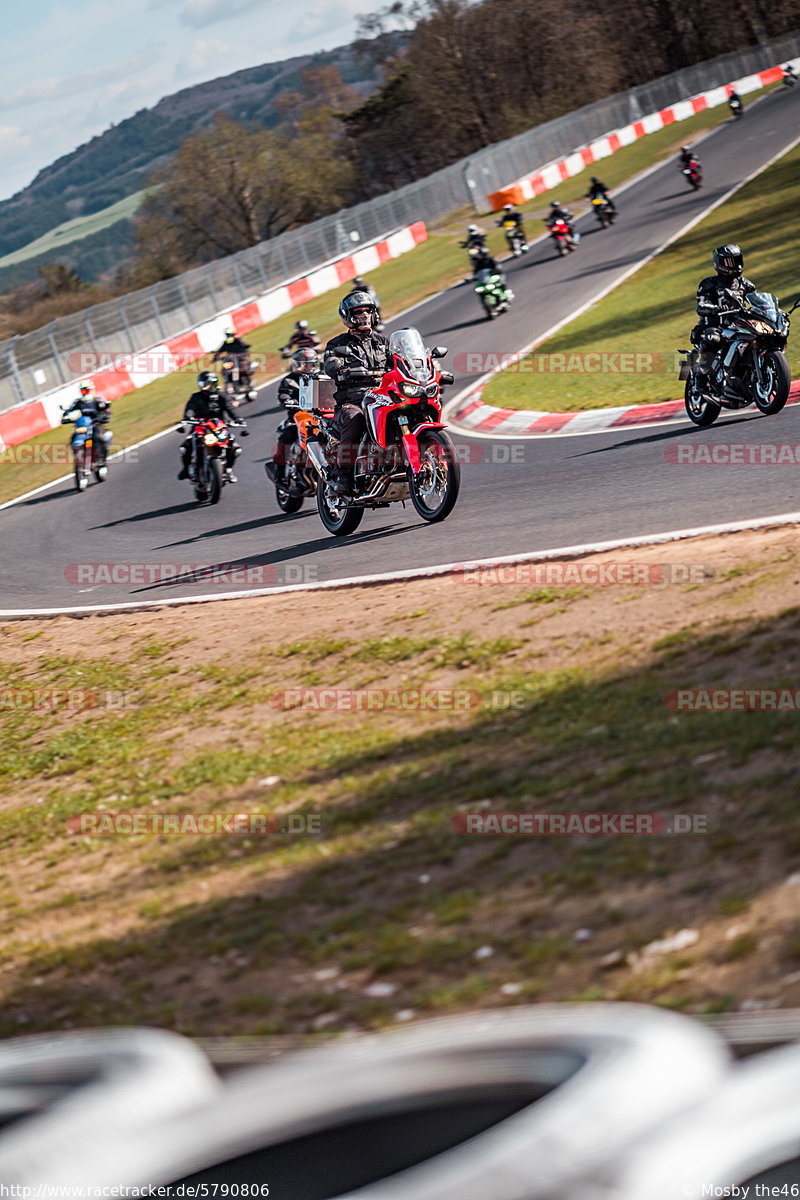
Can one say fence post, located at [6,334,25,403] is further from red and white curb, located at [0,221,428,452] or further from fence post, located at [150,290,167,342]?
fence post, located at [150,290,167,342]

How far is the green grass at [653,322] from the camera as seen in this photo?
17.0 metres

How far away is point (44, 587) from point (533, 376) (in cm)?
891

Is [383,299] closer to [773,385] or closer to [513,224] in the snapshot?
[513,224]

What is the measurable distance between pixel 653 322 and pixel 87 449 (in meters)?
9.75

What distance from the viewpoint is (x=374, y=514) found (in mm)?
13727

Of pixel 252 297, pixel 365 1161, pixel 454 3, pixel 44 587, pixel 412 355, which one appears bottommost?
pixel 365 1161

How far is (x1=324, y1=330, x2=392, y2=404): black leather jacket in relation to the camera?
464 inches

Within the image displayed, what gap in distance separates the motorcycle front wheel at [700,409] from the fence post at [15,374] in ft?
68.7

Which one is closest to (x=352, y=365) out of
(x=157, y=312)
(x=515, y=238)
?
(x=157, y=312)

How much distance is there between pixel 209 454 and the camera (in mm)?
16969

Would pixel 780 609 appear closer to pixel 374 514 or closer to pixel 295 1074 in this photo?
pixel 295 1074

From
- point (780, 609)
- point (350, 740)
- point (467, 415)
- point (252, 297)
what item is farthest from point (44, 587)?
point (252, 297)


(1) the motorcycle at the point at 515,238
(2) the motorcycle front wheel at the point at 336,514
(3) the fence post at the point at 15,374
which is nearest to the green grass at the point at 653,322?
(2) the motorcycle front wheel at the point at 336,514

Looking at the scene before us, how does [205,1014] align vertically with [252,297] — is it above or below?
below
